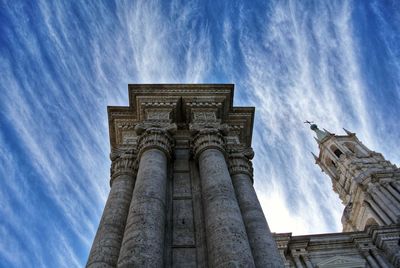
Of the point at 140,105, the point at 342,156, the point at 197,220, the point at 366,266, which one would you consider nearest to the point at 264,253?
the point at 197,220

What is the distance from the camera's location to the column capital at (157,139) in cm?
855

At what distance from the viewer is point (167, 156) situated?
8.72 metres

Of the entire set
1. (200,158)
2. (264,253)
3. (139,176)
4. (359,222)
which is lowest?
(264,253)

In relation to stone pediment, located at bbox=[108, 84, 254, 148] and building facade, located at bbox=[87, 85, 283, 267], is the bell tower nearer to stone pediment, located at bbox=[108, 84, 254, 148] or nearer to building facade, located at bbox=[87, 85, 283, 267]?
stone pediment, located at bbox=[108, 84, 254, 148]

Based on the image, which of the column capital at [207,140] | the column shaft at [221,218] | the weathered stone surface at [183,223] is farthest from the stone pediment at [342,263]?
the weathered stone surface at [183,223]

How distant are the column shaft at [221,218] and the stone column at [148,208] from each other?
34.7 inches

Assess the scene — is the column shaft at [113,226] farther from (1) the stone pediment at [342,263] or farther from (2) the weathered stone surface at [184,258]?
(1) the stone pediment at [342,263]

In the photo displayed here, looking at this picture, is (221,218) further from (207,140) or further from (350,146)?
(350,146)

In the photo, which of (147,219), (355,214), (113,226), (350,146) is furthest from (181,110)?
(350,146)

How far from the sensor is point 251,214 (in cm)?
731

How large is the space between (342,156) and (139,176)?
1709 inches

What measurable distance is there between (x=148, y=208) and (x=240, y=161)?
133 inches

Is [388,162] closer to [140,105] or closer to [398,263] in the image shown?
[398,263]

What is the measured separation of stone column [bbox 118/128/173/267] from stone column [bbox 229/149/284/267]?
1.74 metres
